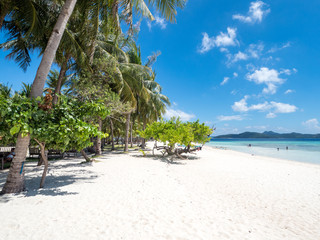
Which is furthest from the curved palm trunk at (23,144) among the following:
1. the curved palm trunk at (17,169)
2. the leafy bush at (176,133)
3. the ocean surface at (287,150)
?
the ocean surface at (287,150)

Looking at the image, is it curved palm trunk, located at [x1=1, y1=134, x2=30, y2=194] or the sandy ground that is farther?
curved palm trunk, located at [x1=1, y1=134, x2=30, y2=194]

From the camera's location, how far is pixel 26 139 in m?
4.65

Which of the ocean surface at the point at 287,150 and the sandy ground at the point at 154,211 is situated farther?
the ocean surface at the point at 287,150

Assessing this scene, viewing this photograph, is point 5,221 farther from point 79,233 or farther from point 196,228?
point 196,228

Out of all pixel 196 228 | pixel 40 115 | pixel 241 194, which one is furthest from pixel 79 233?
pixel 241 194

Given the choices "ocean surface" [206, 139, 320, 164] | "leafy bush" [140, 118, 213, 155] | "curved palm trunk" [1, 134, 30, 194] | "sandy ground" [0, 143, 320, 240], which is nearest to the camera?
Result: "sandy ground" [0, 143, 320, 240]

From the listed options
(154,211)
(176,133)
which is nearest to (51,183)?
(154,211)

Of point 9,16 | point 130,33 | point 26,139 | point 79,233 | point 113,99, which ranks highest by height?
point 9,16

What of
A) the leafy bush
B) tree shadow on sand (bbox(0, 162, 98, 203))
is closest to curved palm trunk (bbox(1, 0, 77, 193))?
tree shadow on sand (bbox(0, 162, 98, 203))

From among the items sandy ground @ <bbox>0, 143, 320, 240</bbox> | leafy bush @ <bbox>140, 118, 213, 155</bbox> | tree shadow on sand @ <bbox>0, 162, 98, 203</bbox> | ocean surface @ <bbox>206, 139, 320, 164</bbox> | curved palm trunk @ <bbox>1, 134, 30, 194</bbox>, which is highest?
leafy bush @ <bbox>140, 118, 213, 155</bbox>

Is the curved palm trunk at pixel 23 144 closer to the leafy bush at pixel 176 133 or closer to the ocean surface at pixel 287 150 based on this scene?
the leafy bush at pixel 176 133

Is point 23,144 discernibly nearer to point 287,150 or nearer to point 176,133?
point 176,133

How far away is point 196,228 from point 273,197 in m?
3.83

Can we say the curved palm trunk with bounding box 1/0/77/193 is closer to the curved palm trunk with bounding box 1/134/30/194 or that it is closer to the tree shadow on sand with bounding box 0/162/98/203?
the curved palm trunk with bounding box 1/134/30/194
